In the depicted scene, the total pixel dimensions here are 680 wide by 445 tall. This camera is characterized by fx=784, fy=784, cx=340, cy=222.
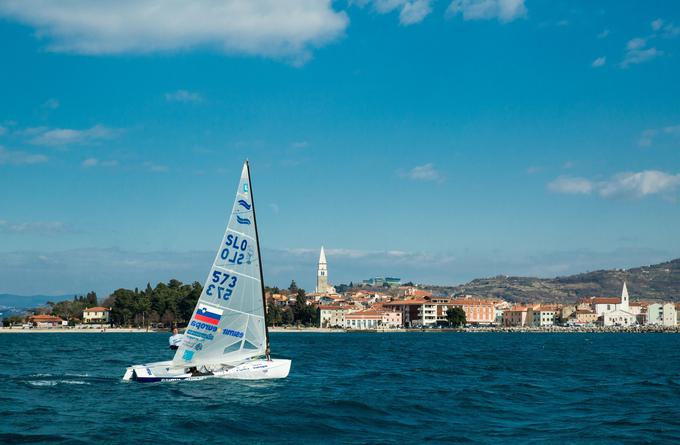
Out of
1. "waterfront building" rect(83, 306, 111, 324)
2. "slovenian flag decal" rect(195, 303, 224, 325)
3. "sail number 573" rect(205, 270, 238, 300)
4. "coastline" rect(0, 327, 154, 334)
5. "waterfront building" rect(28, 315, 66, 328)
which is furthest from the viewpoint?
"waterfront building" rect(83, 306, 111, 324)

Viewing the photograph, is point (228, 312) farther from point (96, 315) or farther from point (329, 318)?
A: point (329, 318)

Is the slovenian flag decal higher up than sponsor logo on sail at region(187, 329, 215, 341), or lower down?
higher up

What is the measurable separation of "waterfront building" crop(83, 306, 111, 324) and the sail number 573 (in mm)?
161297

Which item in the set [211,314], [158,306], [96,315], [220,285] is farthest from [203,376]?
[96,315]

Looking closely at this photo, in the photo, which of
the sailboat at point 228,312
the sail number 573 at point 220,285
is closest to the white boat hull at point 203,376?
the sailboat at point 228,312

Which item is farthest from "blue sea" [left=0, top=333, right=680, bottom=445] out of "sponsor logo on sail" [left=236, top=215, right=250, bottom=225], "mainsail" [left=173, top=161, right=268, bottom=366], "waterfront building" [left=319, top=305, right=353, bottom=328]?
"waterfront building" [left=319, top=305, right=353, bottom=328]

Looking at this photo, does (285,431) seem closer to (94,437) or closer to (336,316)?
(94,437)

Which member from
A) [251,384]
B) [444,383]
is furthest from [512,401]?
[251,384]

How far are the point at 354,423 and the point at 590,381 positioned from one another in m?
19.4

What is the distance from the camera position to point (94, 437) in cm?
2150

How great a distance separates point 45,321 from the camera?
583 feet

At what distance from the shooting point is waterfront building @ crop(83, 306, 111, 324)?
608ft

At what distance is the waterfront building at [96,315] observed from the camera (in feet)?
608

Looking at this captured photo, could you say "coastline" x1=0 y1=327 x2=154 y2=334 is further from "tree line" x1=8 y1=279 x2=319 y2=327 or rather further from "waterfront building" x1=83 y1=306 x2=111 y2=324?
"waterfront building" x1=83 y1=306 x2=111 y2=324
